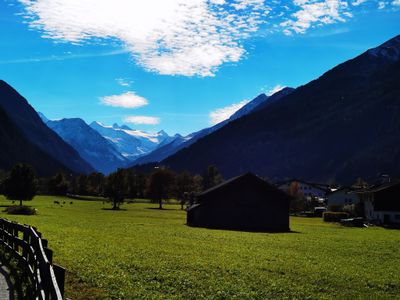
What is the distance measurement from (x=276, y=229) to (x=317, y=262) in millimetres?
43614

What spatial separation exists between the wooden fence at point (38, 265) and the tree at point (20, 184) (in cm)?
7876

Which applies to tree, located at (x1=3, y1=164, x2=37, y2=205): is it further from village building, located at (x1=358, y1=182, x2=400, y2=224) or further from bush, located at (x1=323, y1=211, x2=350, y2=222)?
village building, located at (x1=358, y1=182, x2=400, y2=224)

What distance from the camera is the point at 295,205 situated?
15450 centimetres

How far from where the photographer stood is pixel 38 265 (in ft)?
48.9

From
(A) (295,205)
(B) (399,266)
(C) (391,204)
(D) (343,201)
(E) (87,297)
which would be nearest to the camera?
(E) (87,297)

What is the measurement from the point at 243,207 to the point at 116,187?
219 feet

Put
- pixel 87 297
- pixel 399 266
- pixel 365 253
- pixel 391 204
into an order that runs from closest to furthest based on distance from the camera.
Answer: pixel 87 297
pixel 399 266
pixel 365 253
pixel 391 204

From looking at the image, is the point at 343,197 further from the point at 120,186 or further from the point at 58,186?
the point at 58,186

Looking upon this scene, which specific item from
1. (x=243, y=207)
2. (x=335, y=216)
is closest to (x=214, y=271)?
(x=243, y=207)

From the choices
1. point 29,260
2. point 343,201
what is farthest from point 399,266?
point 343,201

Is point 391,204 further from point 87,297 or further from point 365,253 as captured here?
point 87,297

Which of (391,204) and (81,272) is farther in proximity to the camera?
(391,204)

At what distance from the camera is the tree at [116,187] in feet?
419

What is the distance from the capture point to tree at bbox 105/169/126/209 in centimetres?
12768
